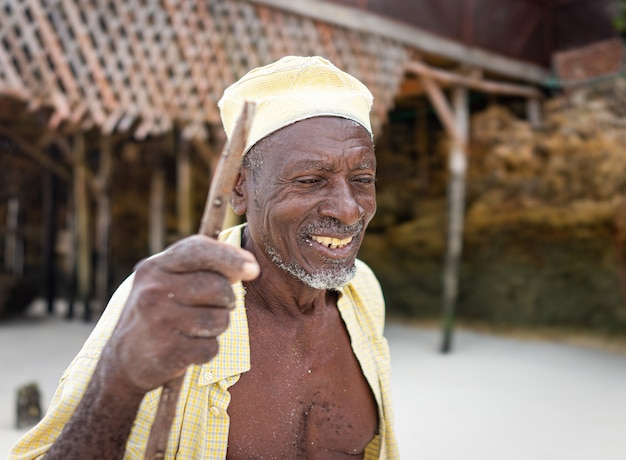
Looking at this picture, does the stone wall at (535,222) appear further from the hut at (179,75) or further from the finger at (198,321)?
the finger at (198,321)

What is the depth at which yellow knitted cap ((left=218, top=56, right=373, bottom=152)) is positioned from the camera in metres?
1.64

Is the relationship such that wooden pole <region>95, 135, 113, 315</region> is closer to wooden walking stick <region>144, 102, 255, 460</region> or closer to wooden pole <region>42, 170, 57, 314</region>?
wooden pole <region>42, 170, 57, 314</region>

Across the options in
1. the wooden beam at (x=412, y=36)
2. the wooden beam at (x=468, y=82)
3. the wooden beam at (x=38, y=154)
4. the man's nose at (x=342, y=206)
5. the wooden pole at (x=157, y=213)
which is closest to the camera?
the man's nose at (x=342, y=206)

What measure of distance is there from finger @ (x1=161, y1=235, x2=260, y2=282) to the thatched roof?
344cm

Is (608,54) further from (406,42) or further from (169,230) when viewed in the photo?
(169,230)

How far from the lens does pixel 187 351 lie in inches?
43.4

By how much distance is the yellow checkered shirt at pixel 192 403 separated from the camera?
137 cm

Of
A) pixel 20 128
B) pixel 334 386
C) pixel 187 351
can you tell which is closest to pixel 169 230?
pixel 20 128

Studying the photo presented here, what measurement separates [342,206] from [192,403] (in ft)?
2.16

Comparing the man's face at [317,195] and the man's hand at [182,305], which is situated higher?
the man's face at [317,195]

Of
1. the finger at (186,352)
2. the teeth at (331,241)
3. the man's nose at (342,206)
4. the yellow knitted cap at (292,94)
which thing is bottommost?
the finger at (186,352)

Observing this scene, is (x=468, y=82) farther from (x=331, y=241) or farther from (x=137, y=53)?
(x=331, y=241)

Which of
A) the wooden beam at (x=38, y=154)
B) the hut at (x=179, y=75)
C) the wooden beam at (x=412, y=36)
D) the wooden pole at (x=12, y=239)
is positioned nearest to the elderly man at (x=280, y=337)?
the hut at (x=179, y=75)

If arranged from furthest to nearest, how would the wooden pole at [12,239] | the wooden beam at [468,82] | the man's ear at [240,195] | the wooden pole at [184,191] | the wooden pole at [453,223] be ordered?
the wooden pole at [12,239] → the wooden pole at [184,191] → the wooden pole at [453,223] → the wooden beam at [468,82] → the man's ear at [240,195]
